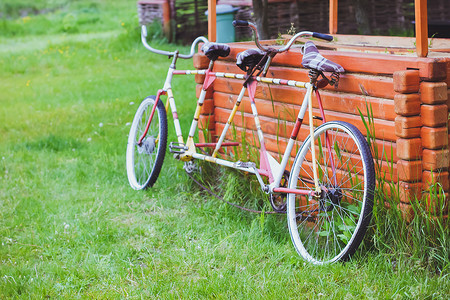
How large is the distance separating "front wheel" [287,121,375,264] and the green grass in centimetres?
12

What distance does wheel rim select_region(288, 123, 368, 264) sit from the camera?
3143 millimetres

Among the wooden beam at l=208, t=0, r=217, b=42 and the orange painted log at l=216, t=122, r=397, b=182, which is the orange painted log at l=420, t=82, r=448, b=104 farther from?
the wooden beam at l=208, t=0, r=217, b=42

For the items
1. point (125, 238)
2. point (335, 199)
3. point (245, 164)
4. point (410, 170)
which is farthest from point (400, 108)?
point (125, 238)

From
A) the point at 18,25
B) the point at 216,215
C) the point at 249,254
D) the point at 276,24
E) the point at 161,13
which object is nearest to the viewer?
the point at 249,254

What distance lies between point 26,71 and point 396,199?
9.34 m

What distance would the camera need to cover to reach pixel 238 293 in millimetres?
2969

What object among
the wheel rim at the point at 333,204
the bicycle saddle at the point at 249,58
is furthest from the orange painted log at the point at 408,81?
the bicycle saddle at the point at 249,58

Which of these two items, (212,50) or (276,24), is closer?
(212,50)

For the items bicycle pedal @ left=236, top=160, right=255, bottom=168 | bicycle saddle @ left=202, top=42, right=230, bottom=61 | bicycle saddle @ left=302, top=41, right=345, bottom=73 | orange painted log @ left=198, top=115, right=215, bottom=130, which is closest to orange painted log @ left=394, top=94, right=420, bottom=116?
bicycle saddle @ left=302, top=41, right=345, bottom=73

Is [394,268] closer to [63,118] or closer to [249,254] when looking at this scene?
[249,254]

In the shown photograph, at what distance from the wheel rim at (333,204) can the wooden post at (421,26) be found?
53 centimetres

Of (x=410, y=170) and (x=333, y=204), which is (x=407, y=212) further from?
(x=333, y=204)

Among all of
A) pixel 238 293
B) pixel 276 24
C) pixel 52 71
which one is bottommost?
pixel 238 293

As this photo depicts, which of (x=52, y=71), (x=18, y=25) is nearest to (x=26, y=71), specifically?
(x=52, y=71)
